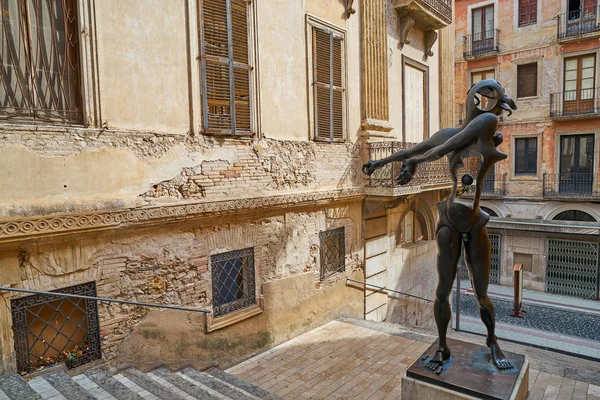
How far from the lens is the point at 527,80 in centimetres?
1942

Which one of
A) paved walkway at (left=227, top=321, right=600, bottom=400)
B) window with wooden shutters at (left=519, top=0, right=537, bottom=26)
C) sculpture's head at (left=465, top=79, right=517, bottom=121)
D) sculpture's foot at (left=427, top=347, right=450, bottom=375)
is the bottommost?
paved walkway at (left=227, top=321, right=600, bottom=400)

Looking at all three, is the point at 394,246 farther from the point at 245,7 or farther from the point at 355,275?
the point at 245,7

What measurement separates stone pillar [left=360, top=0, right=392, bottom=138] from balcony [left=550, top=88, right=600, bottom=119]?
12.4m

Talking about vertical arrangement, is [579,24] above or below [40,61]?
above

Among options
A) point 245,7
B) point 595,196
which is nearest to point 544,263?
point 595,196

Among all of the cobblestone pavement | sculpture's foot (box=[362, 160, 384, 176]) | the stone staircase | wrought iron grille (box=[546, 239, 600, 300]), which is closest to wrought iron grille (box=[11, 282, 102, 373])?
the stone staircase

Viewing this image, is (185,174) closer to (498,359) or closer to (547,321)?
(498,359)

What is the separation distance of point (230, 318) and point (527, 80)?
19478mm

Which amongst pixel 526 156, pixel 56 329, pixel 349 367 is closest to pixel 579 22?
pixel 526 156

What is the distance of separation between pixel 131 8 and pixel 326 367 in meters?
6.21

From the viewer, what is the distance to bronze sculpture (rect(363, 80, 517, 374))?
4.63m

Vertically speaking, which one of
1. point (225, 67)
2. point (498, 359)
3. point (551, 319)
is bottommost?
point (551, 319)

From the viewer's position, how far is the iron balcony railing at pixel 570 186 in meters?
17.4

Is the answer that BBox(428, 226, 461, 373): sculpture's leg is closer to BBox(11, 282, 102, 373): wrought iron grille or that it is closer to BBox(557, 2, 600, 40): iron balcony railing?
BBox(11, 282, 102, 373): wrought iron grille
